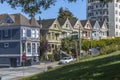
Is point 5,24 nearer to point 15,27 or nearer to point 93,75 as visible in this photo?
point 15,27

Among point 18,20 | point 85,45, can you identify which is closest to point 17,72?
point 18,20

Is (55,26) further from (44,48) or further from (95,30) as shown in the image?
→ (95,30)

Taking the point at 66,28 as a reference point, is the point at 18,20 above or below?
above

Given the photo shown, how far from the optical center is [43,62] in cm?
8475

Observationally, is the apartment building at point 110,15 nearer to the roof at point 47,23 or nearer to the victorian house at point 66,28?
the victorian house at point 66,28

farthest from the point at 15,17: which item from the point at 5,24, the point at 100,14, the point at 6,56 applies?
the point at 100,14

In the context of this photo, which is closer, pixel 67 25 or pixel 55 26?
pixel 55 26

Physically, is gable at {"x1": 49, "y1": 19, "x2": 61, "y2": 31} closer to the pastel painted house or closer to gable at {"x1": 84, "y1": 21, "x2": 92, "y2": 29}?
the pastel painted house

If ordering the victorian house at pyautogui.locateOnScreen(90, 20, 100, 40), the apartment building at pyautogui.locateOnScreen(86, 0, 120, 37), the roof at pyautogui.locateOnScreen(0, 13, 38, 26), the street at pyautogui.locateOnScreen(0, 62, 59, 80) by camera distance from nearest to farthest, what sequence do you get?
1. the street at pyautogui.locateOnScreen(0, 62, 59, 80)
2. the roof at pyautogui.locateOnScreen(0, 13, 38, 26)
3. the victorian house at pyautogui.locateOnScreen(90, 20, 100, 40)
4. the apartment building at pyautogui.locateOnScreen(86, 0, 120, 37)

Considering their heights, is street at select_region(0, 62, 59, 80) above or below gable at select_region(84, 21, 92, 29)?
below

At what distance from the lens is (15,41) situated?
268 feet

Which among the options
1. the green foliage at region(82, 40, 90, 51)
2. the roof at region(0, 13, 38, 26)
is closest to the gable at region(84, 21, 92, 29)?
the green foliage at region(82, 40, 90, 51)

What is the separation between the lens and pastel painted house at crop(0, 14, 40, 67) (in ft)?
267

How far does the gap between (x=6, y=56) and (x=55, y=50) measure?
13.1m
